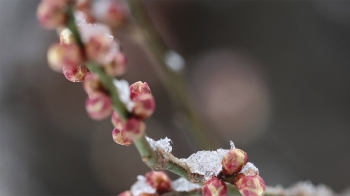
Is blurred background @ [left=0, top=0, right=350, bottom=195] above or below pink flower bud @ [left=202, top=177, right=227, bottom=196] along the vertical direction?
above

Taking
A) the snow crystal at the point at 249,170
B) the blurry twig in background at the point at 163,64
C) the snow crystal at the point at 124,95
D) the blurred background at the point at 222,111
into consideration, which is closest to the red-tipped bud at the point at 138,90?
the snow crystal at the point at 124,95

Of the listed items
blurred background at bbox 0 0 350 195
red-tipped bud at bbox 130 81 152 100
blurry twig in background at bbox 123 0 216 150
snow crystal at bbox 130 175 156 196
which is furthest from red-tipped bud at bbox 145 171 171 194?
blurred background at bbox 0 0 350 195

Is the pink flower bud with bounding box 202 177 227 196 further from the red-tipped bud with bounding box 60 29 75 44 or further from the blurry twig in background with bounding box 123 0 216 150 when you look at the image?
the blurry twig in background with bounding box 123 0 216 150

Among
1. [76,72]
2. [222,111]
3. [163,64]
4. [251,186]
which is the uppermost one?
[222,111]

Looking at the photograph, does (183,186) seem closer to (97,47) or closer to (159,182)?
(159,182)

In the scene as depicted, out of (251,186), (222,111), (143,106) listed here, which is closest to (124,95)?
(143,106)

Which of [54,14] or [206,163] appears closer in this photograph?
[54,14]

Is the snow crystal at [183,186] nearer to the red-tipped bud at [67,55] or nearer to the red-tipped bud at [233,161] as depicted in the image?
the red-tipped bud at [233,161]
